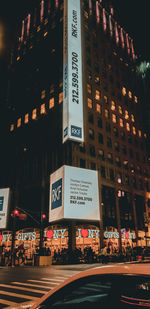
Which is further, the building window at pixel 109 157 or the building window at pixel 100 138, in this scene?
the building window at pixel 109 157

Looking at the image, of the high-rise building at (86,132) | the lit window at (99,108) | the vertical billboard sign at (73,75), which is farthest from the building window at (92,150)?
the vertical billboard sign at (73,75)

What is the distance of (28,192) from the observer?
39.6 m

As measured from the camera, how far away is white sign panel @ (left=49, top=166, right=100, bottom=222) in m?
17.1

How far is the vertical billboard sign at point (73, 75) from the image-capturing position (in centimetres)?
1709

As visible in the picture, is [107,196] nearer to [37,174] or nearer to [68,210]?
[37,174]

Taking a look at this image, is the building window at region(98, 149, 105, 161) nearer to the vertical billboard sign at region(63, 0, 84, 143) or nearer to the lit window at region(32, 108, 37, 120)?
the lit window at region(32, 108, 37, 120)

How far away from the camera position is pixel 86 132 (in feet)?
130

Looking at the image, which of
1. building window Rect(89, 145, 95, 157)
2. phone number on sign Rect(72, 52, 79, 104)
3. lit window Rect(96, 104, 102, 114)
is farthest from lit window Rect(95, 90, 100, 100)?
phone number on sign Rect(72, 52, 79, 104)

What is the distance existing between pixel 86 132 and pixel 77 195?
23.1 m

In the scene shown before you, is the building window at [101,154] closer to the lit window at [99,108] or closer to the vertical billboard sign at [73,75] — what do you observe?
the lit window at [99,108]

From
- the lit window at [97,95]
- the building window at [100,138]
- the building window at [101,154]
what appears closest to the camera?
the building window at [101,154]

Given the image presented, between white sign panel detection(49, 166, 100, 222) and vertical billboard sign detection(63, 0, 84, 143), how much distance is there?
2894mm

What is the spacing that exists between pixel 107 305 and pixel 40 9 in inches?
2733

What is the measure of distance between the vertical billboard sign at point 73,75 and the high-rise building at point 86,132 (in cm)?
1463
